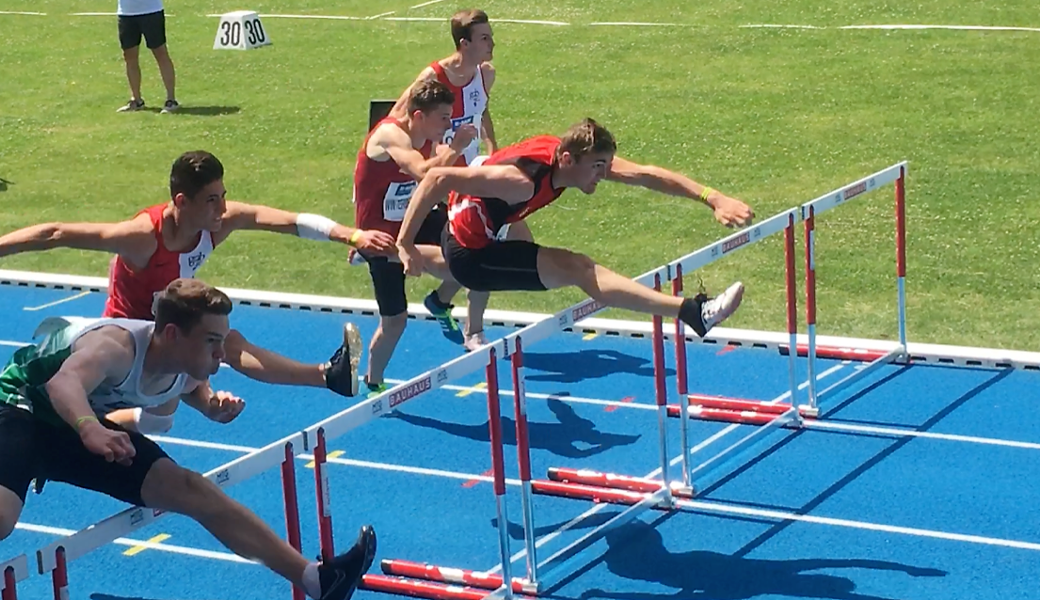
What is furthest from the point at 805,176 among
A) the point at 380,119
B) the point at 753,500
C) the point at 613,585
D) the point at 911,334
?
the point at 613,585

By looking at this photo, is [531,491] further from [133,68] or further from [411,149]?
[133,68]

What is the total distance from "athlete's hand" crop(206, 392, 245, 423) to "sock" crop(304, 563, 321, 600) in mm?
999

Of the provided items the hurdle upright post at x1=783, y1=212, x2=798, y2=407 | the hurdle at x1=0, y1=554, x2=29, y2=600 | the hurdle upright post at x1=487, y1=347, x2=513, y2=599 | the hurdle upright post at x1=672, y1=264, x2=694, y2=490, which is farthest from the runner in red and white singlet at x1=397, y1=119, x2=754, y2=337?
the hurdle at x1=0, y1=554, x2=29, y2=600

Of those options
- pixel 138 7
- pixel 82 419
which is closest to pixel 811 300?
pixel 82 419

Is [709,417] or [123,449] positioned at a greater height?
[123,449]

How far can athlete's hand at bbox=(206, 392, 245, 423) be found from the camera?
6562 mm

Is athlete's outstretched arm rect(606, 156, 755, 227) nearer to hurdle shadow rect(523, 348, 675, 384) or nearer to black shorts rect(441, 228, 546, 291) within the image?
black shorts rect(441, 228, 546, 291)

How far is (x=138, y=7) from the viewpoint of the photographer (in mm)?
17859

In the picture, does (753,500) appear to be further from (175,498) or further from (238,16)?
(238,16)

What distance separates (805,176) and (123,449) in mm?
10208

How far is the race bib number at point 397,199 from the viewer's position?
30.3ft

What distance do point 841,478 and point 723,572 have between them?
136cm

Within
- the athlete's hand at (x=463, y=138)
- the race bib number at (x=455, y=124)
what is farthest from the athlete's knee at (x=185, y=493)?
the race bib number at (x=455, y=124)

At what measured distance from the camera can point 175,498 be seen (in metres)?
5.57
